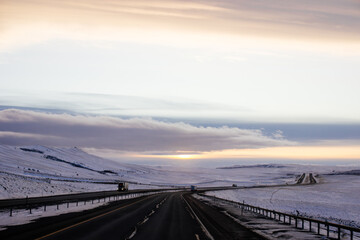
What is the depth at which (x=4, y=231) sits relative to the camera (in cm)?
2156

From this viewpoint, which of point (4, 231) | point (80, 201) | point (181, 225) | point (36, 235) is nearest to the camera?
point (36, 235)

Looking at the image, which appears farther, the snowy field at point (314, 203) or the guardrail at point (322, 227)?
the snowy field at point (314, 203)

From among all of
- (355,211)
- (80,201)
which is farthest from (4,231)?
(355,211)

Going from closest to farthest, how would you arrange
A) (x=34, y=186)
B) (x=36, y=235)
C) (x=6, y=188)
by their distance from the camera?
1. (x=36, y=235)
2. (x=6, y=188)
3. (x=34, y=186)

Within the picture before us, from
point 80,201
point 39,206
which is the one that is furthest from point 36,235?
point 80,201

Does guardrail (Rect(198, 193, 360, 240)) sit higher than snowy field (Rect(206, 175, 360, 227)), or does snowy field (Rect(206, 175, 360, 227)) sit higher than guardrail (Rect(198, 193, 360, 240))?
guardrail (Rect(198, 193, 360, 240))

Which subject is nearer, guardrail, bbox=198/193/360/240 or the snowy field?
guardrail, bbox=198/193/360/240

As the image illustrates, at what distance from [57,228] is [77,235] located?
3.55 meters

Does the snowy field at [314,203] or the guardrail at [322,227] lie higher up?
the guardrail at [322,227]

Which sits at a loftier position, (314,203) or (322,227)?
(322,227)

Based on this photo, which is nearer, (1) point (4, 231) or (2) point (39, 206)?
(1) point (4, 231)

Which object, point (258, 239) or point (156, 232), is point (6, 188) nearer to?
point (156, 232)

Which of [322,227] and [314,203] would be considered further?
[314,203]

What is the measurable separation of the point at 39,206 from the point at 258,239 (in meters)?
30.5
